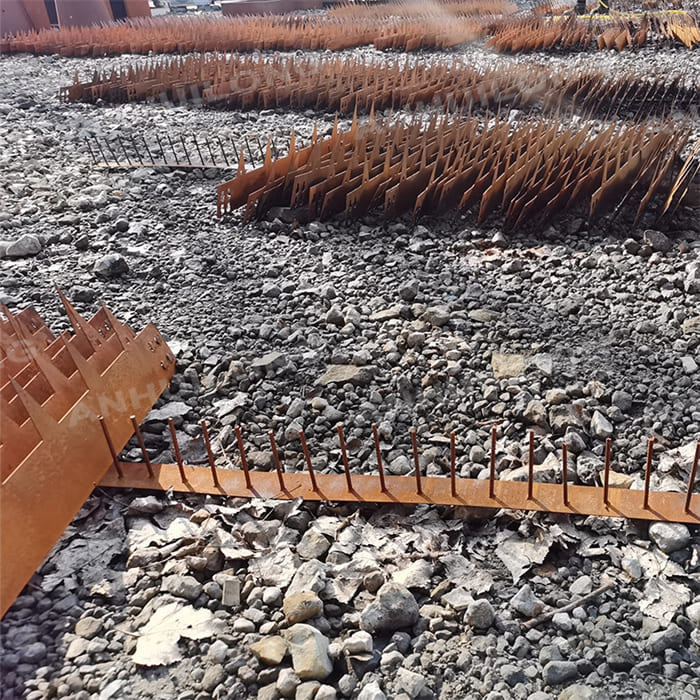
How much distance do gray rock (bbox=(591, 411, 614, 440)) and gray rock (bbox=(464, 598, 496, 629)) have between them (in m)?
1.06

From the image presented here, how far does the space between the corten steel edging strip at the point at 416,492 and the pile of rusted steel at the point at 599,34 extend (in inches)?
442

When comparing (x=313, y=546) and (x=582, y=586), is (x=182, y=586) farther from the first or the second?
(x=582, y=586)

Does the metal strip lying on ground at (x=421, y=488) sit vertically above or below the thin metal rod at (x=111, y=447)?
below

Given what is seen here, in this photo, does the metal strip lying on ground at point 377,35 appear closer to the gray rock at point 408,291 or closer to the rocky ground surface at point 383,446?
the rocky ground surface at point 383,446

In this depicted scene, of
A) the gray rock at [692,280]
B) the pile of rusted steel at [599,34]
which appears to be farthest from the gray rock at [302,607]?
the pile of rusted steel at [599,34]

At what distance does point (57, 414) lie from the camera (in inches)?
94.0

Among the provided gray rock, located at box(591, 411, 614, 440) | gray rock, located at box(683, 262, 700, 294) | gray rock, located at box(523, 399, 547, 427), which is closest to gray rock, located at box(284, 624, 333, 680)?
gray rock, located at box(523, 399, 547, 427)

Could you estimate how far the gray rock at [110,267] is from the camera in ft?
13.8

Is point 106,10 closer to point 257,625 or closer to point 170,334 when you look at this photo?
point 170,334

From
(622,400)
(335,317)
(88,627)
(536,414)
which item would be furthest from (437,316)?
(88,627)

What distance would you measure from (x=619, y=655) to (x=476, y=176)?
3845mm

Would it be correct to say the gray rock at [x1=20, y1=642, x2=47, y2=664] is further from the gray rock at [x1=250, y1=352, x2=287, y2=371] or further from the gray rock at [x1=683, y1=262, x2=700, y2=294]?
the gray rock at [x1=683, y1=262, x2=700, y2=294]

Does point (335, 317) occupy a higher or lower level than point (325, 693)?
higher

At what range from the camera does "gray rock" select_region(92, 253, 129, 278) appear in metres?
4.20
